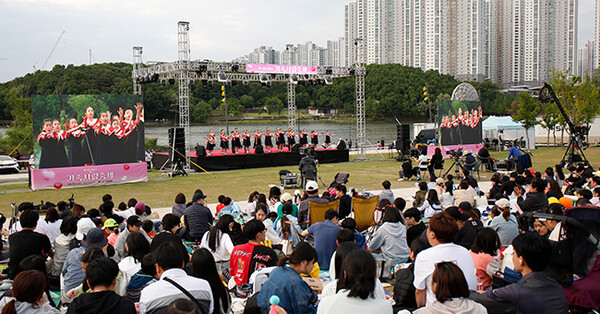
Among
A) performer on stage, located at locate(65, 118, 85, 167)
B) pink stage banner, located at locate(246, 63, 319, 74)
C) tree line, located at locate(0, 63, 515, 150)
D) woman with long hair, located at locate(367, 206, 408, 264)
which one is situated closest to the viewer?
woman with long hair, located at locate(367, 206, 408, 264)

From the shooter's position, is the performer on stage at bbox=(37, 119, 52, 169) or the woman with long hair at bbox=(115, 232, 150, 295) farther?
the performer on stage at bbox=(37, 119, 52, 169)

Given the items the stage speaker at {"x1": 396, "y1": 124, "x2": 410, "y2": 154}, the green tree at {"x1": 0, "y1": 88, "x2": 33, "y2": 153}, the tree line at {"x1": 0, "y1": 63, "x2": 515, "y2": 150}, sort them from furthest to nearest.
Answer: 1. the tree line at {"x1": 0, "y1": 63, "x2": 515, "y2": 150}
2. the green tree at {"x1": 0, "y1": 88, "x2": 33, "y2": 153}
3. the stage speaker at {"x1": 396, "y1": 124, "x2": 410, "y2": 154}

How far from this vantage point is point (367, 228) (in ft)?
28.3

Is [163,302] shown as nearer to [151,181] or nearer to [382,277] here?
[382,277]

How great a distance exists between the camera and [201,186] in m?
16.3

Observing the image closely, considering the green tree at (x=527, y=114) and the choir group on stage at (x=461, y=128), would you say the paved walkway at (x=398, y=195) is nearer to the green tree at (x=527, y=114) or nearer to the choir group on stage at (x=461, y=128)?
the choir group on stage at (x=461, y=128)

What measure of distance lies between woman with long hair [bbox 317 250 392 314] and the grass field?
34.4ft

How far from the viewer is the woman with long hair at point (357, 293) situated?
9.75 ft

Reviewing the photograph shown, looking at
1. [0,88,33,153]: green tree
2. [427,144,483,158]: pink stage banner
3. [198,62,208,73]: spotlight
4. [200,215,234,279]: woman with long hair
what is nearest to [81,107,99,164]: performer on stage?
[198,62,208,73]: spotlight

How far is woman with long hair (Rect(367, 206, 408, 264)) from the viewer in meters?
6.26

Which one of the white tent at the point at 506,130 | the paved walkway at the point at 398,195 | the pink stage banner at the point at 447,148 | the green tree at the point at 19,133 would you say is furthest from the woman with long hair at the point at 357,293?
the white tent at the point at 506,130

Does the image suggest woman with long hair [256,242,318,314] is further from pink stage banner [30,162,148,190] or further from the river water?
the river water

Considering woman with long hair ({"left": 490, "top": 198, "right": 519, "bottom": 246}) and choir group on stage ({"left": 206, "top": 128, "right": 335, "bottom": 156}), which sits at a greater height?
choir group on stage ({"left": 206, "top": 128, "right": 335, "bottom": 156})

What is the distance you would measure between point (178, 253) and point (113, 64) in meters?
51.2
